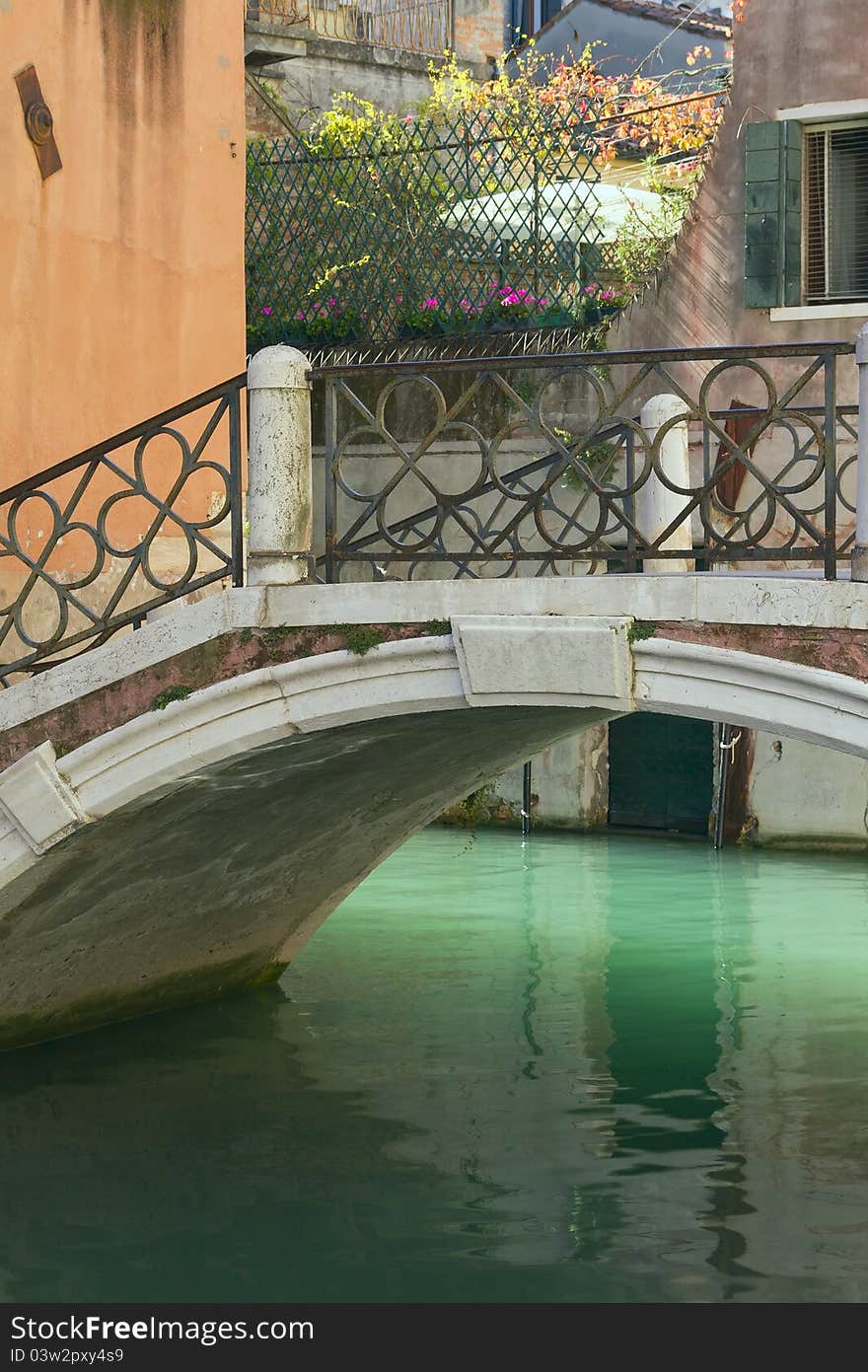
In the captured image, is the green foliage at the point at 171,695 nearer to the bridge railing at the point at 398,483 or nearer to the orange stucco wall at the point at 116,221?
the bridge railing at the point at 398,483

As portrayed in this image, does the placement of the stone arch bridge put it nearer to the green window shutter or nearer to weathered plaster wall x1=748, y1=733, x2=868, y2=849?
weathered plaster wall x1=748, y1=733, x2=868, y2=849

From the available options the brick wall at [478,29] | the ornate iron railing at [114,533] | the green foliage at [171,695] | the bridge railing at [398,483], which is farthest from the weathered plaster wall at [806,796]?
the brick wall at [478,29]

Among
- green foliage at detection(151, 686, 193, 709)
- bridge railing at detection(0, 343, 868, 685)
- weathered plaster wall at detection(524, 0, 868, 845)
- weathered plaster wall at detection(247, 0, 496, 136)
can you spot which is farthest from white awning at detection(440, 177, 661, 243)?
green foliage at detection(151, 686, 193, 709)

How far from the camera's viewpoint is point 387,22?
1919 cm

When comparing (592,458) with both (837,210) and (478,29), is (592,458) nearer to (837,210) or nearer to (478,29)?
(837,210)

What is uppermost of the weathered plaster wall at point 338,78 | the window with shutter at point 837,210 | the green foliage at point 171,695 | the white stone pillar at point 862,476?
the weathered plaster wall at point 338,78

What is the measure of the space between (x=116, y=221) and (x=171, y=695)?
3114 millimetres

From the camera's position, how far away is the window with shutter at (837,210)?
44.2ft

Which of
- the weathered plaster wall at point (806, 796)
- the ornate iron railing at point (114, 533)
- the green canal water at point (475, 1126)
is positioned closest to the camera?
the green canal water at point (475, 1126)

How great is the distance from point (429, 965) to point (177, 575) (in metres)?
2.55

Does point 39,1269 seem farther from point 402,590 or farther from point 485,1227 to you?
point 402,590

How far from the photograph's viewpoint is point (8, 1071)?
8414mm

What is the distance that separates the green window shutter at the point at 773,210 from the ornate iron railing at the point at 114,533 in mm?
5140

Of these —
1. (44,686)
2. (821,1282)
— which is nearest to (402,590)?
(44,686)
